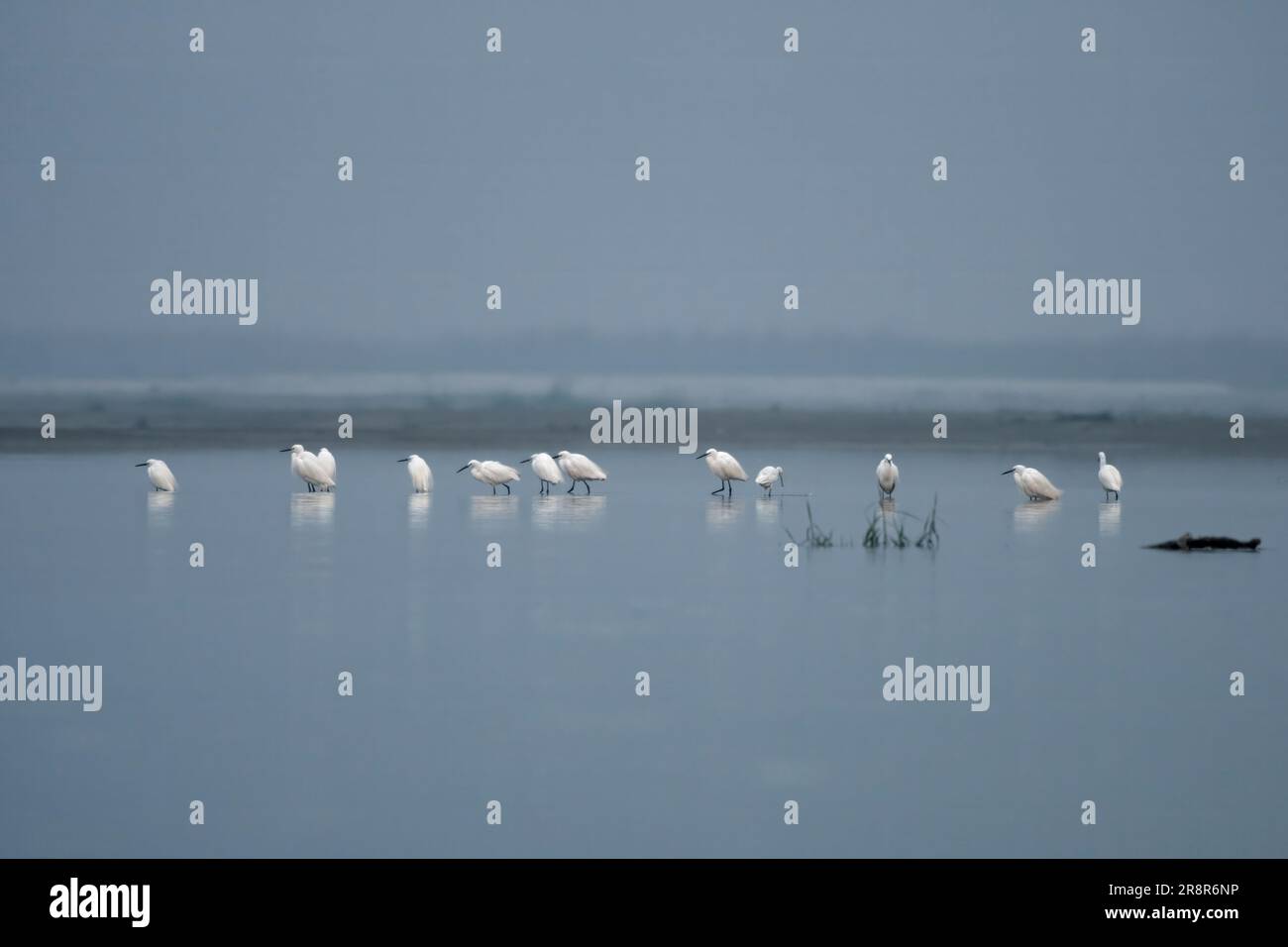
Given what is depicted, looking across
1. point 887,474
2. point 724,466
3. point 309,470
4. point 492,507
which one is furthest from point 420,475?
point 887,474

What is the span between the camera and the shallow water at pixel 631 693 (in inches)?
275

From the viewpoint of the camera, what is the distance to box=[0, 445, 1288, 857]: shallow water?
6.99m

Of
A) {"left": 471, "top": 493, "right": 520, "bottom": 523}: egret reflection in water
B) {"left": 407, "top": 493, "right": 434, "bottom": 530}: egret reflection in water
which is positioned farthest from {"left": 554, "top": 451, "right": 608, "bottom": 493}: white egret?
{"left": 407, "top": 493, "right": 434, "bottom": 530}: egret reflection in water

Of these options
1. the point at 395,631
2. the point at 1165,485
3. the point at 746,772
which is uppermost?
the point at 1165,485

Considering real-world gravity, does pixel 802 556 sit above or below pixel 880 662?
above

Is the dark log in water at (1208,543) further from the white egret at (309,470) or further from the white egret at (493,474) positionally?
the white egret at (309,470)

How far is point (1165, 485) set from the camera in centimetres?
2309

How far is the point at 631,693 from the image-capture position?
888 centimetres

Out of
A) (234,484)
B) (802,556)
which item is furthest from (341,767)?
(234,484)

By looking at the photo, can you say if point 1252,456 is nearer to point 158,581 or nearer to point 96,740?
point 158,581

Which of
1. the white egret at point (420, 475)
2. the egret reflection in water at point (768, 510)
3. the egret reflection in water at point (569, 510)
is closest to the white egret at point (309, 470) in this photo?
the white egret at point (420, 475)

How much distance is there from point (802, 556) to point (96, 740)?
712cm

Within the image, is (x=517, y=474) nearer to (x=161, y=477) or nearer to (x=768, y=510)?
(x=768, y=510)

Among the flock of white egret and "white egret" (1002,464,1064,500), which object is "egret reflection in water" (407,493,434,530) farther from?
"white egret" (1002,464,1064,500)
